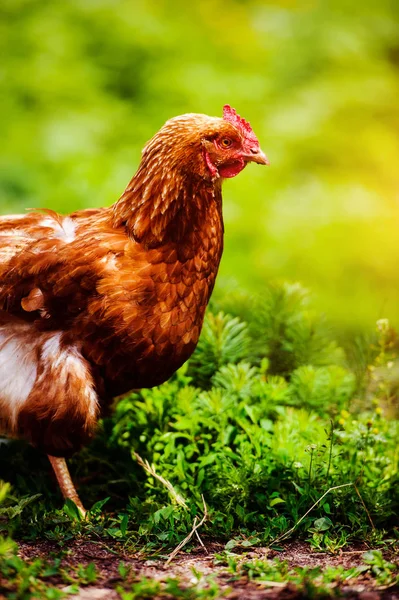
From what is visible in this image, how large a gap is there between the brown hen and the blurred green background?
2192mm

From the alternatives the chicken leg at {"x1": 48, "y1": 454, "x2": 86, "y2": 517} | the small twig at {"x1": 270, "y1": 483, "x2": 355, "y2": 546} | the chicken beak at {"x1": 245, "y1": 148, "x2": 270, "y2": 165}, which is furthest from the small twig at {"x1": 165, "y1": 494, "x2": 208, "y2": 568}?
the chicken beak at {"x1": 245, "y1": 148, "x2": 270, "y2": 165}

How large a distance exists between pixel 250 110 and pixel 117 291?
142 inches

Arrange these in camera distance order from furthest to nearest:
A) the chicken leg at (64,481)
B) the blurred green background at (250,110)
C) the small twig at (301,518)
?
the blurred green background at (250,110)
the chicken leg at (64,481)
the small twig at (301,518)

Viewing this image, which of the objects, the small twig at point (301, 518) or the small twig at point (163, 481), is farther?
the small twig at point (163, 481)

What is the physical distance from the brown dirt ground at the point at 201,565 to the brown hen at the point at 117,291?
42 cm

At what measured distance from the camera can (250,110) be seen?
5.73 metres

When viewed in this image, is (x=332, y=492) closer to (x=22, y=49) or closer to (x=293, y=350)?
(x=293, y=350)

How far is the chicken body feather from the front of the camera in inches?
98.3

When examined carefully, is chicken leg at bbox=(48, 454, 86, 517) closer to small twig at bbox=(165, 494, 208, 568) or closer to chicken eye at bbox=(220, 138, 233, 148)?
small twig at bbox=(165, 494, 208, 568)

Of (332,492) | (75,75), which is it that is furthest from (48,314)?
(75,75)

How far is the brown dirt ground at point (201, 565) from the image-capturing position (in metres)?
1.99

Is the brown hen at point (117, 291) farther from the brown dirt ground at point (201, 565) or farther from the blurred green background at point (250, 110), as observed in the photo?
the blurred green background at point (250, 110)

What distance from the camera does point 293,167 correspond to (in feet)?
18.3

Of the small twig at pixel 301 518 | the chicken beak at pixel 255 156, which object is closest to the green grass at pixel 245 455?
the small twig at pixel 301 518
